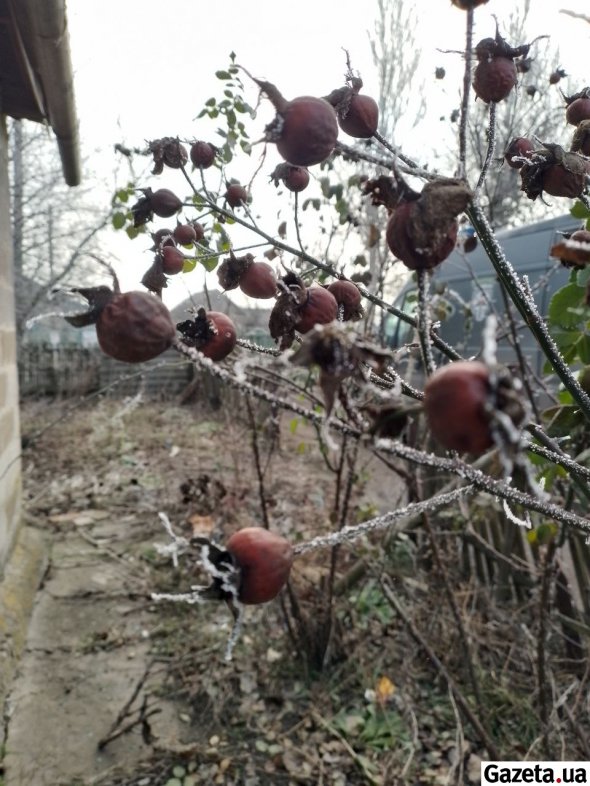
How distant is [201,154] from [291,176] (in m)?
0.31

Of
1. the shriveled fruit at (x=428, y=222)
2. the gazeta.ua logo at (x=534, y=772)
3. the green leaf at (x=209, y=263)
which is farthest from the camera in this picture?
the gazeta.ua logo at (x=534, y=772)

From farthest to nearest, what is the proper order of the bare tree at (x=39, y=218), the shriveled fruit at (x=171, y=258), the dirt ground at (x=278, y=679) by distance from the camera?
the bare tree at (x=39, y=218), the dirt ground at (x=278, y=679), the shriveled fruit at (x=171, y=258)

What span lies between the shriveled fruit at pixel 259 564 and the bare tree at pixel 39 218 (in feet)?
23.6

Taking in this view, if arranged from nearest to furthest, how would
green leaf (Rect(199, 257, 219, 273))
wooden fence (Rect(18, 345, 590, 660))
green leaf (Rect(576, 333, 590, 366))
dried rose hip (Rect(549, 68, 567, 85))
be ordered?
green leaf (Rect(576, 333, 590, 366)) < green leaf (Rect(199, 257, 219, 273)) < dried rose hip (Rect(549, 68, 567, 85)) < wooden fence (Rect(18, 345, 590, 660))

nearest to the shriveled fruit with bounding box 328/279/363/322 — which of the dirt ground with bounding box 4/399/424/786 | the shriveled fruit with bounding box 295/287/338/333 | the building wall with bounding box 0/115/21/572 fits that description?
the shriveled fruit with bounding box 295/287/338/333

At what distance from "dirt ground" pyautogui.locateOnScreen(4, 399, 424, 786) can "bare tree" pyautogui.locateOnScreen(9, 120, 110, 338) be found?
4.06 metres

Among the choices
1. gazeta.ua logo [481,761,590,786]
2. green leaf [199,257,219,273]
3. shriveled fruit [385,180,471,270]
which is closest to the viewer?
shriveled fruit [385,180,471,270]

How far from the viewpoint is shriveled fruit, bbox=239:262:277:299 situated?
78 cm

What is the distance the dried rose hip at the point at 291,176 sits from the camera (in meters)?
0.94

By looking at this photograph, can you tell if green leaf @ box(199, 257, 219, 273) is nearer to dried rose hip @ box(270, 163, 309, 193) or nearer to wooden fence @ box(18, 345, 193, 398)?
dried rose hip @ box(270, 163, 309, 193)

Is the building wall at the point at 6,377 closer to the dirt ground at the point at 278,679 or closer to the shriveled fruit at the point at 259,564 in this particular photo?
the dirt ground at the point at 278,679

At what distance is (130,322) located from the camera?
51 centimetres

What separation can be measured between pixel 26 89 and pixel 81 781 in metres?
3.16

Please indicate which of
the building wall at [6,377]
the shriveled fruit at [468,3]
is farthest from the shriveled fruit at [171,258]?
the building wall at [6,377]
